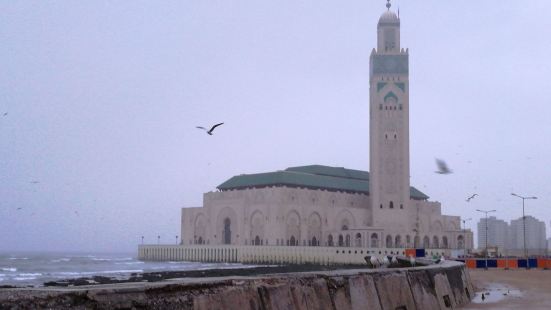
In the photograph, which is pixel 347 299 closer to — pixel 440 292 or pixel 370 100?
pixel 440 292

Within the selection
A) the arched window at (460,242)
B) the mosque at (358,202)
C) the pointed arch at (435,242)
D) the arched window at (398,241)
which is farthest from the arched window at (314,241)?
the arched window at (460,242)

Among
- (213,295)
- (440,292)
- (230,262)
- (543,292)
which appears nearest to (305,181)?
(230,262)

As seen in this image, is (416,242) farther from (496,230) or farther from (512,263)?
(496,230)

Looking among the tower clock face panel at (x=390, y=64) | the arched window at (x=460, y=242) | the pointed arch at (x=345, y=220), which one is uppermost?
the tower clock face panel at (x=390, y=64)

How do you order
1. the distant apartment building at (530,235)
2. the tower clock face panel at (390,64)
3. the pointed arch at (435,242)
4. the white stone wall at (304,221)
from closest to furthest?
the white stone wall at (304,221), the tower clock face panel at (390,64), the pointed arch at (435,242), the distant apartment building at (530,235)

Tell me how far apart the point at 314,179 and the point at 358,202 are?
6.71 meters

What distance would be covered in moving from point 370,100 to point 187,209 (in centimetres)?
2985

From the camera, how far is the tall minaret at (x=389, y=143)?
83.4 meters

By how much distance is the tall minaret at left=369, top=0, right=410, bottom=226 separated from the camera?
83.4 meters

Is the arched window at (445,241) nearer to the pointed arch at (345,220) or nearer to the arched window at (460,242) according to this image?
the arched window at (460,242)

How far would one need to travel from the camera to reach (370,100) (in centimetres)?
8462

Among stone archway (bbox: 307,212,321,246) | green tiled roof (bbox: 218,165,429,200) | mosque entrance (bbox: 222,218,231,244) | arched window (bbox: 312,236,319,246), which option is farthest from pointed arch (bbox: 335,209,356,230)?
mosque entrance (bbox: 222,218,231,244)

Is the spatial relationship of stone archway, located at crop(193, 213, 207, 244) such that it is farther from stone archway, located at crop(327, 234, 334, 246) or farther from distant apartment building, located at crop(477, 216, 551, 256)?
distant apartment building, located at crop(477, 216, 551, 256)

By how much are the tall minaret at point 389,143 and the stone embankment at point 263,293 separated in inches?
2665
